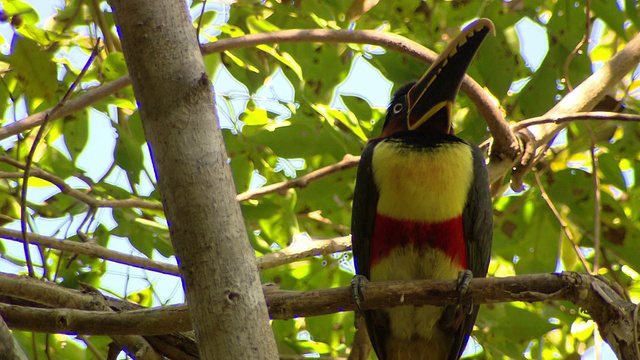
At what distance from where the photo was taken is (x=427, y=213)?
3602 mm

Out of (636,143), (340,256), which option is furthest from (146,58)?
(636,143)

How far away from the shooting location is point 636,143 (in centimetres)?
431

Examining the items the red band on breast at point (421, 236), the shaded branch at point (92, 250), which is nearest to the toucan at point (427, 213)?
the red band on breast at point (421, 236)

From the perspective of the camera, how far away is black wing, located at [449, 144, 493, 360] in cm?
373

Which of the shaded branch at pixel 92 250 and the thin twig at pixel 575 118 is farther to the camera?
the thin twig at pixel 575 118

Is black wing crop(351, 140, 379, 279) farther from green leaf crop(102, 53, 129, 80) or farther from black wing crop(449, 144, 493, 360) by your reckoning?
green leaf crop(102, 53, 129, 80)

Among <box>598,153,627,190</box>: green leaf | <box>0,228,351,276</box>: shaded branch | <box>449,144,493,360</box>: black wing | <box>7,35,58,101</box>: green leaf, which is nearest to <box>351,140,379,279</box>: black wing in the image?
<box>0,228,351,276</box>: shaded branch

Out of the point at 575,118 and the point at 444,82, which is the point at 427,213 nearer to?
the point at 444,82

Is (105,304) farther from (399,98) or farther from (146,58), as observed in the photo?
(399,98)

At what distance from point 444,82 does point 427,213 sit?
29.2 inches

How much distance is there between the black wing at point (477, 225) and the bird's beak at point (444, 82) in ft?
1.02

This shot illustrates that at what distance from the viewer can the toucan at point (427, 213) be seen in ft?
11.9

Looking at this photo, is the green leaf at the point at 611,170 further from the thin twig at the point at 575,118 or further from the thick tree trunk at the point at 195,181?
the thick tree trunk at the point at 195,181

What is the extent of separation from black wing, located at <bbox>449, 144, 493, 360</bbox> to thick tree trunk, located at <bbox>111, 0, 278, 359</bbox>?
176 cm
